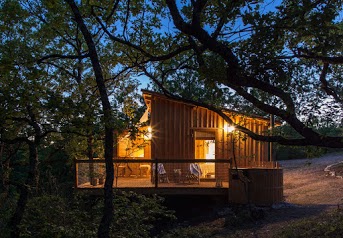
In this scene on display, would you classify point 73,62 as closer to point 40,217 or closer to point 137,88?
point 137,88

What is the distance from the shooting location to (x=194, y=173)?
13000 mm

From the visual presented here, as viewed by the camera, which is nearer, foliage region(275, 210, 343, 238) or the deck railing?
foliage region(275, 210, 343, 238)

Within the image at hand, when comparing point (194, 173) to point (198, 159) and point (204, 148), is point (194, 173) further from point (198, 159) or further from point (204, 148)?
point (204, 148)

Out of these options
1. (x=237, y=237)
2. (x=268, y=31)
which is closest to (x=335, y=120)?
(x=268, y=31)

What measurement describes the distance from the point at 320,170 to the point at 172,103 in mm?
10996

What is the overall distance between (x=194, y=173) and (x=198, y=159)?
64cm

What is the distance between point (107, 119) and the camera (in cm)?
571

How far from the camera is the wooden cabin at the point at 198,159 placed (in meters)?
12.1

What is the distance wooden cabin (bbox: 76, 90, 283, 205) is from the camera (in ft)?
39.6

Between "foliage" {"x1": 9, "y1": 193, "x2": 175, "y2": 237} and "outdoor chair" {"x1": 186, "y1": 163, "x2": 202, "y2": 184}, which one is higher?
"outdoor chair" {"x1": 186, "y1": 163, "x2": 202, "y2": 184}

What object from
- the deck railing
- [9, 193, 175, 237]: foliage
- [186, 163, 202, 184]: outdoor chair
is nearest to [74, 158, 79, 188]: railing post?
the deck railing

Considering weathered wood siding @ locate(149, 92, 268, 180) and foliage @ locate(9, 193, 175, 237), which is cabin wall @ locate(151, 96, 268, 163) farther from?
foliage @ locate(9, 193, 175, 237)

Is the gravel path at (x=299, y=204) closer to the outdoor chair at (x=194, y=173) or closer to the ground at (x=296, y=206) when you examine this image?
the ground at (x=296, y=206)

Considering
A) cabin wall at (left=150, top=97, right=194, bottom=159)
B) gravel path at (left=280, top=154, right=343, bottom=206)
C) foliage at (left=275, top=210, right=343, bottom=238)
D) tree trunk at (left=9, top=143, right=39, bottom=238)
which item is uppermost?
cabin wall at (left=150, top=97, right=194, bottom=159)
